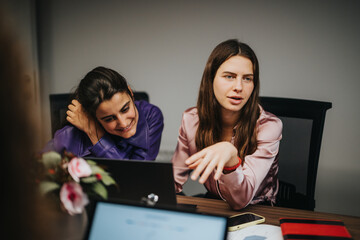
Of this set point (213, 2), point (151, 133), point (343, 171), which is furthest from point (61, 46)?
point (343, 171)

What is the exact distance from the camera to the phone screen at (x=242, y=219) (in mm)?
837

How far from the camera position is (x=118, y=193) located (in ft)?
2.59

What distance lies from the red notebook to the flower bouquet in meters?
0.49

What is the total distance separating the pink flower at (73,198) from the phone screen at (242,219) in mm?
444

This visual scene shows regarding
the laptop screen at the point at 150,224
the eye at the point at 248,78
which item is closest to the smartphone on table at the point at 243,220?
the laptop screen at the point at 150,224

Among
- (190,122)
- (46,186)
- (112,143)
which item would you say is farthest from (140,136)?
(46,186)

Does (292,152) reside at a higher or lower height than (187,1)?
lower

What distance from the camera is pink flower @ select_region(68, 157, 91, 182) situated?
1.96ft

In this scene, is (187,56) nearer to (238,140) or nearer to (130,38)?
(130,38)

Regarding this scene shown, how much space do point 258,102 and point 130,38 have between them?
1292mm

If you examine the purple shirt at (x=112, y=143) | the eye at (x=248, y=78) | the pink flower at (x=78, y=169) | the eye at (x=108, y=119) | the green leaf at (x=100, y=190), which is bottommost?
the purple shirt at (x=112, y=143)

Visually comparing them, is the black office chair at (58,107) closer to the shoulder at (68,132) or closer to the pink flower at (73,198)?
the shoulder at (68,132)

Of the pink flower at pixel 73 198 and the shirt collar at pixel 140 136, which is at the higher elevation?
the pink flower at pixel 73 198

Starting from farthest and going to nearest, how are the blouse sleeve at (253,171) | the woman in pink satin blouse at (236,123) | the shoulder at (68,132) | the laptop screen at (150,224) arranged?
1. the shoulder at (68,132)
2. the woman in pink satin blouse at (236,123)
3. the blouse sleeve at (253,171)
4. the laptop screen at (150,224)
